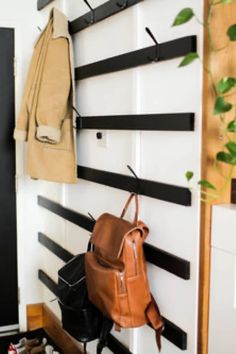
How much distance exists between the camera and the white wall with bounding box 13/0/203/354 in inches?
62.2

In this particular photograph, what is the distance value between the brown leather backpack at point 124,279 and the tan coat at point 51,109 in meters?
0.68

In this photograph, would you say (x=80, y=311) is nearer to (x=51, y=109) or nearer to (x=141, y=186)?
(x=141, y=186)

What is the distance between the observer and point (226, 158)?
1.40 metres

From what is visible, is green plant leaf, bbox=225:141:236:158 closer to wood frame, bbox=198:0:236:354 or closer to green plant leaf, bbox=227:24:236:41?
wood frame, bbox=198:0:236:354

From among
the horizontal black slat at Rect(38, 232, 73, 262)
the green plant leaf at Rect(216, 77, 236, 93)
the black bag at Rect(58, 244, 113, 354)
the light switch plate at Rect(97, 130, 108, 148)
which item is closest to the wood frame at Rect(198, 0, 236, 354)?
the green plant leaf at Rect(216, 77, 236, 93)

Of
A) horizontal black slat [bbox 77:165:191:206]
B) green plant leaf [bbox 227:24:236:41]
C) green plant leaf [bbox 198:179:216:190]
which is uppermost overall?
green plant leaf [bbox 227:24:236:41]

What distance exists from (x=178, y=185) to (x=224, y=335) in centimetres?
52

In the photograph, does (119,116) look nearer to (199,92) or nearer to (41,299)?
(199,92)

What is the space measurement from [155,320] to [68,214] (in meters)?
0.97

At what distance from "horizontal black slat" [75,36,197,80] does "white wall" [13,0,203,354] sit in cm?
3

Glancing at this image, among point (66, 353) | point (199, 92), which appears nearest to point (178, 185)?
point (199, 92)

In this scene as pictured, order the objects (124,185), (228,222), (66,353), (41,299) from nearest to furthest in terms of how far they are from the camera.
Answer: (228,222) → (124,185) → (66,353) → (41,299)

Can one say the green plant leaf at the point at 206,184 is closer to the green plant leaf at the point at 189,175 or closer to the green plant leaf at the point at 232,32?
the green plant leaf at the point at 189,175

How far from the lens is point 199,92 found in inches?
59.5
